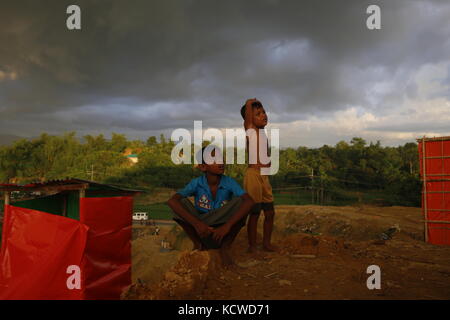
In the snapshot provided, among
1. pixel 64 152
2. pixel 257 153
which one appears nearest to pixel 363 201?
pixel 257 153

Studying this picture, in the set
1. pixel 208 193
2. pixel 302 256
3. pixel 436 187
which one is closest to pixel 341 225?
pixel 436 187

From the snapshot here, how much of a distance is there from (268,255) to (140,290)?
198 centimetres

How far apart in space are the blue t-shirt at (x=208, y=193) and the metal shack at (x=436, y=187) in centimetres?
549

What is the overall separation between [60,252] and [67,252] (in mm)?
54

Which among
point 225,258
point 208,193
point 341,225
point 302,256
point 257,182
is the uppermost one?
point 257,182

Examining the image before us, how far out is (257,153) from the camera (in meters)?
4.51

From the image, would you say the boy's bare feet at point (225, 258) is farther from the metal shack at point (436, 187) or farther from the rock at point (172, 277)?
the metal shack at point (436, 187)

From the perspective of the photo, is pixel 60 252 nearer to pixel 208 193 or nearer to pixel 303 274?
pixel 208 193

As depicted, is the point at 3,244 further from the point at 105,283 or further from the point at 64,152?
the point at 64,152

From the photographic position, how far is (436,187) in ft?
22.9

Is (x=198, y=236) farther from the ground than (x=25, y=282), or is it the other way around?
(x=198, y=236)

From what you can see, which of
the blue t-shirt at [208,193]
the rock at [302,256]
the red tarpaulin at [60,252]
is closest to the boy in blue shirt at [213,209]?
the blue t-shirt at [208,193]

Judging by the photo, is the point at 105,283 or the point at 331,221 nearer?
the point at 105,283

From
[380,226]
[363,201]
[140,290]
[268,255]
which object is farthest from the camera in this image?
[363,201]
